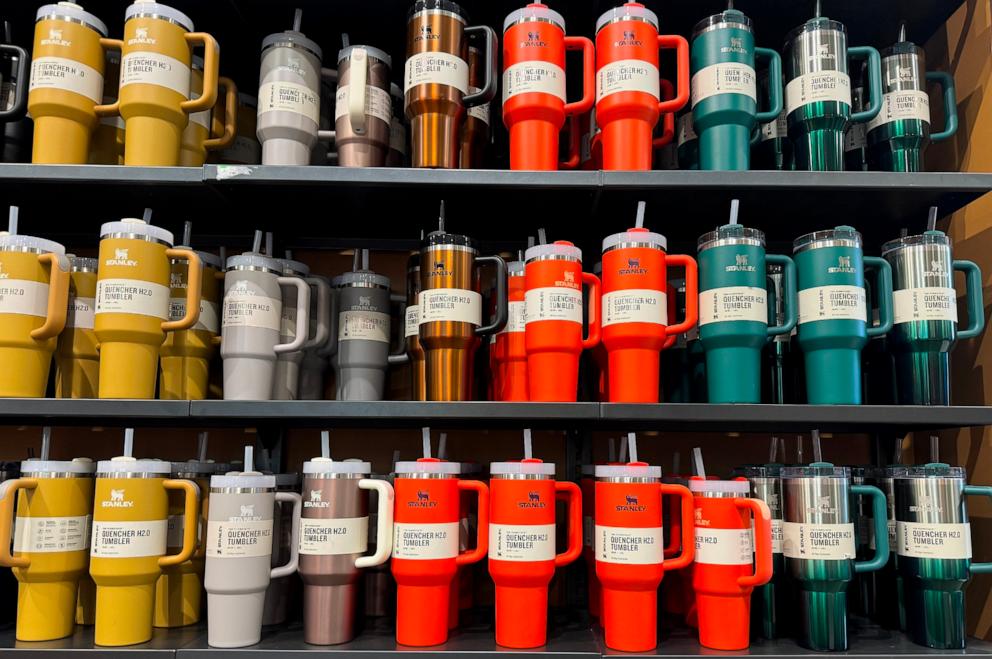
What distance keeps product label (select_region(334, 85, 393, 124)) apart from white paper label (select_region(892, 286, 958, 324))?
1088mm

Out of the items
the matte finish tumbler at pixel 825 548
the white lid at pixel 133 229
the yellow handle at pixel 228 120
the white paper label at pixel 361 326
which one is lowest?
the matte finish tumbler at pixel 825 548

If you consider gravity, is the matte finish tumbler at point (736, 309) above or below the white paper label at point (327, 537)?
above

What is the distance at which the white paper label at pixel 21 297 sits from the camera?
1336 millimetres

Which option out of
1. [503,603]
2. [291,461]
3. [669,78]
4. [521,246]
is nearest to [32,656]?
[291,461]

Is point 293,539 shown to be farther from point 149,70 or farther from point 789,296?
point 789,296

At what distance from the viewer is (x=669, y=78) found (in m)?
1.75

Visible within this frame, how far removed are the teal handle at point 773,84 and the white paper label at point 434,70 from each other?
0.61 metres

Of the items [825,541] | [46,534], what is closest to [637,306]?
[825,541]

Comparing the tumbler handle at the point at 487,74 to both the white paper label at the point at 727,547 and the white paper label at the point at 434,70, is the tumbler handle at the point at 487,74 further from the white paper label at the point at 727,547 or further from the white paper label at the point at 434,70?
the white paper label at the point at 727,547

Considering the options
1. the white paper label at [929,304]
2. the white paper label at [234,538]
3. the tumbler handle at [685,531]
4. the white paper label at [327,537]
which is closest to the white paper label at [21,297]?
the white paper label at [234,538]

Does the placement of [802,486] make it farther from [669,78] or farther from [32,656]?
[32,656]

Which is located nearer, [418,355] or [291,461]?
[418,355]

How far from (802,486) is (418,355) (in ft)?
2.51

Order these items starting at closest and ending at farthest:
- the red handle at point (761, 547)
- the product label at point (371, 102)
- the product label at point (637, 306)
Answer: the red handle at point (761, 547) < the product label at point (637, 306) < the product label at point (371, 102)
